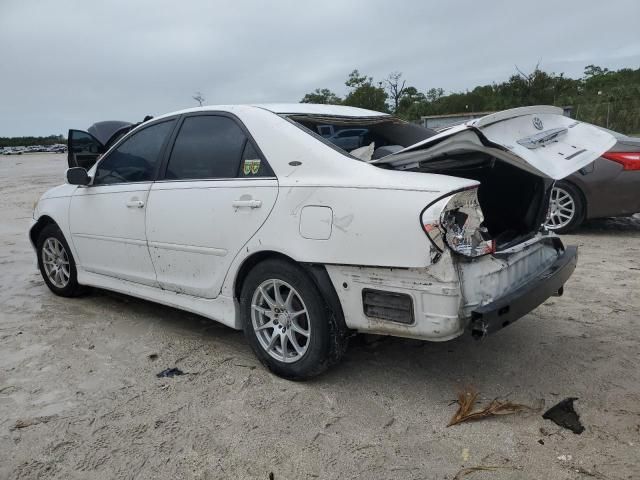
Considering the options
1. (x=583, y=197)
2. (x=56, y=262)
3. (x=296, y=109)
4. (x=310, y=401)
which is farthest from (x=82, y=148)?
(x=583, y=197)

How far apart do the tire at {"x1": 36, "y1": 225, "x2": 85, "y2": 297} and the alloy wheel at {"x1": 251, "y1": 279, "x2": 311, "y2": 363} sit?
2.44m

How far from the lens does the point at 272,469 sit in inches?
95.2

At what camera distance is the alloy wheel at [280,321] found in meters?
3.09

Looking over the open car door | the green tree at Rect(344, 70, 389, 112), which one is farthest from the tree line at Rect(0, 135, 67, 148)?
the open car door

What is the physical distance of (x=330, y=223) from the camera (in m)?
2.79

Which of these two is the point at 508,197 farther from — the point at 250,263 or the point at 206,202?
the point at 206,202

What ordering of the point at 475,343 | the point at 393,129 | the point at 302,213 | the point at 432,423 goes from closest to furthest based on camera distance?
1. the point at 432,423
2. the point at 302,213
3. the point at 475,343
4. the point at 393,129

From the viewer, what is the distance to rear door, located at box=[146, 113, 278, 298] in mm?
3197

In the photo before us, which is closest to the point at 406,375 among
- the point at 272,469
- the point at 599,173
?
the point at 272,469

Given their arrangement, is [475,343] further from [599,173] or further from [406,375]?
[599,173]

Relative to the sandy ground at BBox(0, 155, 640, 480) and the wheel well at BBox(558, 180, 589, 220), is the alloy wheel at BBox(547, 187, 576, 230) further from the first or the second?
the sandy ground at BBox(0, 155, 640, 480)

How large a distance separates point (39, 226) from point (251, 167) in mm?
2981

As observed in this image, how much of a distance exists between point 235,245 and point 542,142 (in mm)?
1891

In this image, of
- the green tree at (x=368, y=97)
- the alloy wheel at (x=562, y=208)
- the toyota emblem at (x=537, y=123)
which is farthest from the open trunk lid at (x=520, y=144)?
the green tree at (x=368, y=97)
